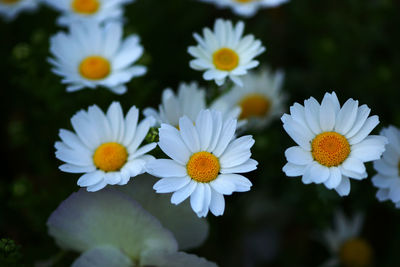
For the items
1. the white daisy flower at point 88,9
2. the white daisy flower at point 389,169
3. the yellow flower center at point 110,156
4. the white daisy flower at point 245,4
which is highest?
the white daisy flower at point 245,4

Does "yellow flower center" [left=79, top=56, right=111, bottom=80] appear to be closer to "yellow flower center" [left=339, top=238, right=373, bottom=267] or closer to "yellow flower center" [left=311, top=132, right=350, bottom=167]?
"yellow flower center" [left=311, top=132, right=350, bottom=167]

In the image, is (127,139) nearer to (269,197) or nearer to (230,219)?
(230,219)

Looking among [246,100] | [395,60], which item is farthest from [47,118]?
[395,60]

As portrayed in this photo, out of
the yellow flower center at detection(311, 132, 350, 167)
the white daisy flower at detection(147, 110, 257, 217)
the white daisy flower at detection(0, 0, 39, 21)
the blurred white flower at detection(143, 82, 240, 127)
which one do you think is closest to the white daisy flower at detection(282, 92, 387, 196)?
the yellow flower center at detection(311, 132, 350, 167)

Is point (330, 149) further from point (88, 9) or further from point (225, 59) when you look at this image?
point (88, 9)

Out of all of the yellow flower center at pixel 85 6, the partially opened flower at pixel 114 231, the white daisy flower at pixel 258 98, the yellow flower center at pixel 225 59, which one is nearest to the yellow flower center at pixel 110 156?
the partially opened flower at pixel 114 231

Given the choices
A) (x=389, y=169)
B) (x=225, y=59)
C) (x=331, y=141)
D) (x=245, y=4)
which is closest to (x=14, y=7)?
(x=245, y=4)

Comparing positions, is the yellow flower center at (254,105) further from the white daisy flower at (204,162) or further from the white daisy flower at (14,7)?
the white daisy flower at (14,7)
